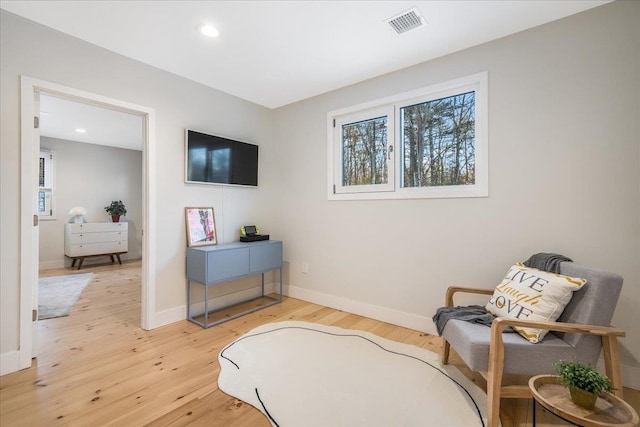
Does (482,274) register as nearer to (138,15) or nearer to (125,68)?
(138,15)

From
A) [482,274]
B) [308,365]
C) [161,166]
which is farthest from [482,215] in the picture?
[161,166]

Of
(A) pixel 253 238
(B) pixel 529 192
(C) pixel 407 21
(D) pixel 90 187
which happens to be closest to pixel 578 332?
(B) pixel 529 192

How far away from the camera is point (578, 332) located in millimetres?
1451

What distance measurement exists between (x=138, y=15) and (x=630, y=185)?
3.52 metres

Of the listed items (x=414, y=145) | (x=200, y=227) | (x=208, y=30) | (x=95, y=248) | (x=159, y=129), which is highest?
(x=208, y=30)

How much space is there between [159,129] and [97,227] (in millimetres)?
4181

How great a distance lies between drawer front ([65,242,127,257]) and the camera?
18.2 ft

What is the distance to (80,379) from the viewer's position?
1971mm

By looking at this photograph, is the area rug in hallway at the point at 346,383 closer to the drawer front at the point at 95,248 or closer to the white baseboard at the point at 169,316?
the white baseboard at the point at 169,316

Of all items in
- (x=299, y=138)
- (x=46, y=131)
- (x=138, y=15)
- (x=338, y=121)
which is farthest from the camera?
(x=46, y=131)

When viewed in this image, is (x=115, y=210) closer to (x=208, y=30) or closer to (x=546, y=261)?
(x=208, y=30)

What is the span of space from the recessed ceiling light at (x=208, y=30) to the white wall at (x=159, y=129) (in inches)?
34.9

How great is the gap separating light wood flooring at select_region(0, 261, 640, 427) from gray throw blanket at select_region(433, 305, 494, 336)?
0.43 metres

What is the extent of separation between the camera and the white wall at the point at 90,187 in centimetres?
563
